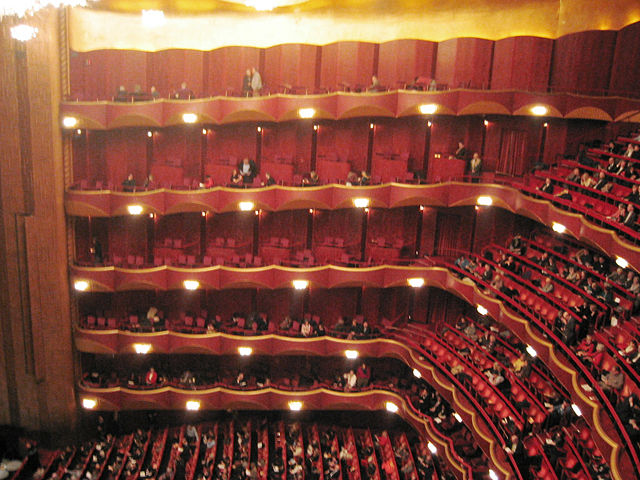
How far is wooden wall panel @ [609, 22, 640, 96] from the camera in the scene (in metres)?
13.1

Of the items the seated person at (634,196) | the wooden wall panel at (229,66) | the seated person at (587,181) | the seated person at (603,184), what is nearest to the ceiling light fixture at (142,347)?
the wooden wall panel at (229,66)

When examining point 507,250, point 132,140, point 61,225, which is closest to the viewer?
point 507,250

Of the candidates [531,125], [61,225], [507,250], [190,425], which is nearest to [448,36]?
[531,125]

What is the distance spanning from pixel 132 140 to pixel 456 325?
366 inches

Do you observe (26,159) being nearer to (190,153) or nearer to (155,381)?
(190,153)

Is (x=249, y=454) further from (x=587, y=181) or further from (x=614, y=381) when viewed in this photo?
(x=587, y=181)

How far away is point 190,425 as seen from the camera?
16.1 m

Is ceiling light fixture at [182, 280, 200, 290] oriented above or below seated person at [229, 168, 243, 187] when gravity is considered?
below

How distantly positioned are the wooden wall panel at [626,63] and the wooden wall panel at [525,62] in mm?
1458

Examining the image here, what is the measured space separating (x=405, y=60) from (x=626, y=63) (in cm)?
489

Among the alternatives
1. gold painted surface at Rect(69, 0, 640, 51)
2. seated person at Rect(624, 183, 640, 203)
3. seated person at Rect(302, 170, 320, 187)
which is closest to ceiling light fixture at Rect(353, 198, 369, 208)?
seated person at Rect(302, 170, 320, 187)

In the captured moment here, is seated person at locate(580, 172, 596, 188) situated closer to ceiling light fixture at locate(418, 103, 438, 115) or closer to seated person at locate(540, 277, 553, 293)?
seated person at locate(540, 277, 553, 293)

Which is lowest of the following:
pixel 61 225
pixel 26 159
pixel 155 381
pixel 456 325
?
pixel 155 381

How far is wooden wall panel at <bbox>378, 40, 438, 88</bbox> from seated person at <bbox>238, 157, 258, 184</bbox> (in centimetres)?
389
